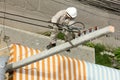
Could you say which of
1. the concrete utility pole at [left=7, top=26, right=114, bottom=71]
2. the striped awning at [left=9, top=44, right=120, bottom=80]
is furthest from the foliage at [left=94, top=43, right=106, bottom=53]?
the concrete utility pole at [left=7, top=26, right=114, bottom=71]

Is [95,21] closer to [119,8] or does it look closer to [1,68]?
[119,8]

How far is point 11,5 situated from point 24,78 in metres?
6.35

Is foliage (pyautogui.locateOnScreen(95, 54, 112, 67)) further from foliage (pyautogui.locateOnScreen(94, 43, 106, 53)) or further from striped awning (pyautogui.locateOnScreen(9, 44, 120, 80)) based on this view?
striped awning (pyautogui.locateOnScreen(9, 44, 120, 80))

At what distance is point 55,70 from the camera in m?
15.1

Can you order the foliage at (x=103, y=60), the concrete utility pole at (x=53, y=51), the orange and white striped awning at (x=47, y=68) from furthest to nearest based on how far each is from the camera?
the foliage at (x=103, y=60), the orange and white striped awning at (x=47, y=68), the concrete utility pole at (x=53, y=51)

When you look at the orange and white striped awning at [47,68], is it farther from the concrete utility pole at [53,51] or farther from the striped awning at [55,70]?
the concrete utility pole at [53,51]

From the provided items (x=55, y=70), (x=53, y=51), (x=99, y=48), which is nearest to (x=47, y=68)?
(x=55, y=70)

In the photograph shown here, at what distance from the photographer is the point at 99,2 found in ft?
77.0

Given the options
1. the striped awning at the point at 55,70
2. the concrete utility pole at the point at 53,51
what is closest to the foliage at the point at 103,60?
the striped awning at the point at 55,70

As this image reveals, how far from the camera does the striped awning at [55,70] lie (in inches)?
573

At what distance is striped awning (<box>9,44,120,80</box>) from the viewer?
14.6m

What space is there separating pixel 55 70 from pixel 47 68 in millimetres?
255

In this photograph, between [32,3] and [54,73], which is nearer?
[54,73]

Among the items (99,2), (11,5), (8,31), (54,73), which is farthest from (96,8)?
(54,73)
